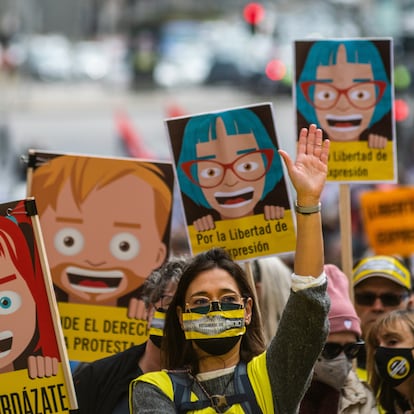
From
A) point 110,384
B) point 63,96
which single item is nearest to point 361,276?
point 110,384

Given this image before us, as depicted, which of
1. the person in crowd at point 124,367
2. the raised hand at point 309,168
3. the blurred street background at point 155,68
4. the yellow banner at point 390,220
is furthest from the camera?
the blurred street background at point 155,68

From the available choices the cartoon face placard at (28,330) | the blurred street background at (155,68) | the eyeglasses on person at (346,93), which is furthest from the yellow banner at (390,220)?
the blurred street background at (155,68)

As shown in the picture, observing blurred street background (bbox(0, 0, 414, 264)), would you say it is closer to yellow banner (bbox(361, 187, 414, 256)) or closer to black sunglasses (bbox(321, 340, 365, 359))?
yellow banner (bbox(361, 187, 414, 256))

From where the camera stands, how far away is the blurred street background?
32.7 metres

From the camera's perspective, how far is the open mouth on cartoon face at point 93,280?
6293mm

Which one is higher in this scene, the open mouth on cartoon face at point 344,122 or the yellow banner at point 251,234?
the open mouth on cartoon face at point 344,122

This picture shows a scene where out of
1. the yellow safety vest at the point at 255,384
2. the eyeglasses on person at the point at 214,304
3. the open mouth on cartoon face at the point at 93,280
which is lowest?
the open mouth on cartoon face at the point at 93,280

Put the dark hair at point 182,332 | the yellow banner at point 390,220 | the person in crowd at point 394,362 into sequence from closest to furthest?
the dark hair at point 182,332 < the person in crowd at point 394,362 < the yellow banner at point 390,220

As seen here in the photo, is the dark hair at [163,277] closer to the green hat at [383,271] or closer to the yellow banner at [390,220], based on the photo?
the green hat at [383,271]

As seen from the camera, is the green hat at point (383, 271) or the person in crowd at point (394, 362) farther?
the green hat at point (383, 271)

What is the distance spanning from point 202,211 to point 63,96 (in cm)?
4511

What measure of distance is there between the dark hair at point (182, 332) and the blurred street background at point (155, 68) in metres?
17.8

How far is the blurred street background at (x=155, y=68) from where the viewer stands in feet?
107

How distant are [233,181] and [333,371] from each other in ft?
3.20
